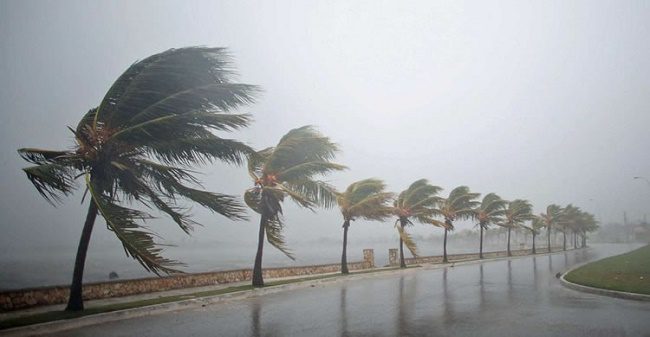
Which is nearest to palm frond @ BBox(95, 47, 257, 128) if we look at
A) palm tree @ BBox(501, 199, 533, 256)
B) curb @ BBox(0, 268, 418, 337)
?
curb @ BBox(0, 268, 418, 337)

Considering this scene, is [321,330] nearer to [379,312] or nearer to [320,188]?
[379,312]

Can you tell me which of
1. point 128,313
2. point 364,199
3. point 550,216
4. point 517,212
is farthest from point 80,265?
point 550,216

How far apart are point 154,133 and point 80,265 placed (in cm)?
420

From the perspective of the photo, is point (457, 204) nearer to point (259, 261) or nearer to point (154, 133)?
point (259, 261)

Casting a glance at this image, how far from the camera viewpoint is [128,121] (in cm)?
1231

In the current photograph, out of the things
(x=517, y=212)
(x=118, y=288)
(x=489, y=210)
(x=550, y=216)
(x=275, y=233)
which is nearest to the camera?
(x=118, y=288)

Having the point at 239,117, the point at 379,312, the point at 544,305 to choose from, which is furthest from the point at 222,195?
the point at 544,305

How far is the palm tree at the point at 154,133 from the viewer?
1193 centimetres

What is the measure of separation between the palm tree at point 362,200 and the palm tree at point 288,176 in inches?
294

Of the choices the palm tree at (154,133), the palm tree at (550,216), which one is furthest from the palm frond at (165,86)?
the palm tree at (550,216)

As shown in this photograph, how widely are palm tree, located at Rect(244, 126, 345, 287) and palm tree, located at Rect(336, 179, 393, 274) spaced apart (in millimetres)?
7470

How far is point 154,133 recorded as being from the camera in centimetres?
1233

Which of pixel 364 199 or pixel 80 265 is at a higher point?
pixel 364 199

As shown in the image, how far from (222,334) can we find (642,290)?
1329 centimetres
